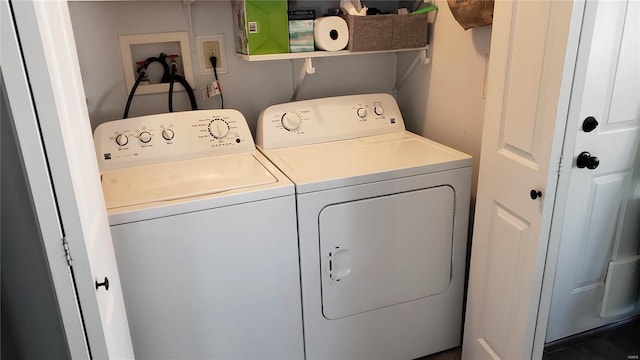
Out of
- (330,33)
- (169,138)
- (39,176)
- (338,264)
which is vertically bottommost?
(338,264)

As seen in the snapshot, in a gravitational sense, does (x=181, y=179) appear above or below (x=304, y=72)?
below

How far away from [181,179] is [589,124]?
1.53m

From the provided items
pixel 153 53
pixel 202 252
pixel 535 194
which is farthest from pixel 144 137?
pixel 535 194

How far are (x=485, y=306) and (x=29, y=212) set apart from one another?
157 centimetres

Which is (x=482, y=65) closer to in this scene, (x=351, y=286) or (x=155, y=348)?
(x=351, y=286)

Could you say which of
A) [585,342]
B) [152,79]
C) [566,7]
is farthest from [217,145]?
[585,342]

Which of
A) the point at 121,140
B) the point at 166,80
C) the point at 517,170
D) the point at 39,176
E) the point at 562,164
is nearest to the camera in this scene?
the point at 39,176

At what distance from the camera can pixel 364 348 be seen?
76.1 inches

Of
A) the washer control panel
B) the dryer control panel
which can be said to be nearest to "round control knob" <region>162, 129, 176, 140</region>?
the washer control panel

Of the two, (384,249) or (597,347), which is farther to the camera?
(597,347)

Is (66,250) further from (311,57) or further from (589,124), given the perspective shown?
(589,124)

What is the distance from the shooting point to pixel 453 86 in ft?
6.88

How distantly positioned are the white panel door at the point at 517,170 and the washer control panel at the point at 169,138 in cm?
103

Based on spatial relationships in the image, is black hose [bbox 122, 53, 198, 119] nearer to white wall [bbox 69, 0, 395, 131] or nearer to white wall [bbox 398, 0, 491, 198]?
white wall [bbox 69, 0, 395, 131]
